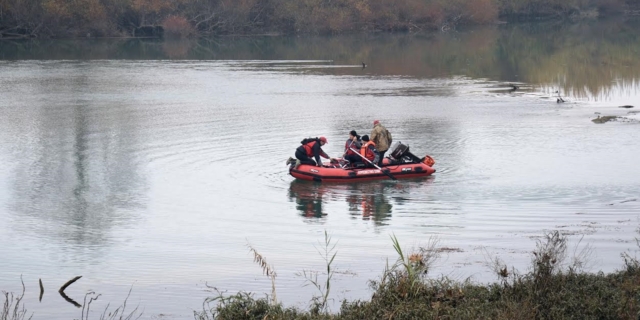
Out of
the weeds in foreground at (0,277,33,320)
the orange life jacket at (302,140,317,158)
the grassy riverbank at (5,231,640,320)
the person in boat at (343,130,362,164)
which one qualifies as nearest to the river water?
the weeds in foreground at (0,277,33,320)

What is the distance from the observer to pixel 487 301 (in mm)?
12008

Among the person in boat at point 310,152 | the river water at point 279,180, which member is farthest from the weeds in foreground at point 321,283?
the person in boat at point 310,152

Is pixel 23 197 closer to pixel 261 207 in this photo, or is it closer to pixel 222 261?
pixel 261 207

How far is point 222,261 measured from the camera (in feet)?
54.2

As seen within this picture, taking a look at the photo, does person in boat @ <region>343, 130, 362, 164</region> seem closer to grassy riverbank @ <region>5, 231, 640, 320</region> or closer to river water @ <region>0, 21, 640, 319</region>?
river water @ <region>0, 21, 640, 319</region>

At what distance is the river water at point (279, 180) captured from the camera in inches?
631

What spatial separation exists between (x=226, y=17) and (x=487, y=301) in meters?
81.8

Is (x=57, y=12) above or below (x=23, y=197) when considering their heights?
above

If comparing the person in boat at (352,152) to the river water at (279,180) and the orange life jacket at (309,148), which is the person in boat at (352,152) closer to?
the orange life jacket at (309,148)

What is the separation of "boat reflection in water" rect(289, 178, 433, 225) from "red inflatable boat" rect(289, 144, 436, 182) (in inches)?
6.5

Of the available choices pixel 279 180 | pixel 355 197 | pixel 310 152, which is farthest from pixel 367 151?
pixel 279 180

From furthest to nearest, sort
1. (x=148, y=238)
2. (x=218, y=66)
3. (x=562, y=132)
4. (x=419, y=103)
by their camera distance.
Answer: (x=218, y=66) → (x=419, y=103) → (x=562, y=132) → (x=148, y=238)

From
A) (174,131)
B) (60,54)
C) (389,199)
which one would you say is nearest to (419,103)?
(174,131)

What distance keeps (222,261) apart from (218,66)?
45002mm
